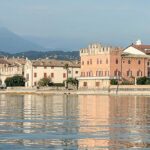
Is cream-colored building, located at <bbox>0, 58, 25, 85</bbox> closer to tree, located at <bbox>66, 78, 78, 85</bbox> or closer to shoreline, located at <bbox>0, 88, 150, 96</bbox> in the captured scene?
tree, located at <bbox>66, 78, 78, 85</bbox>

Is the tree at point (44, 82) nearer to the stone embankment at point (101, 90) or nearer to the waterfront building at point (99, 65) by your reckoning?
the stone embankment at point (101, 90)

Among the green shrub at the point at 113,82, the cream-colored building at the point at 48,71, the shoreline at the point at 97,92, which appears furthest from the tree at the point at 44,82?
the green shrub at the point at 113,82

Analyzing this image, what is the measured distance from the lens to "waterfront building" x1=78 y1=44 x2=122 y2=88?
12200 cm

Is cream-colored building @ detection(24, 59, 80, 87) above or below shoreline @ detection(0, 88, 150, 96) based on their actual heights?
above

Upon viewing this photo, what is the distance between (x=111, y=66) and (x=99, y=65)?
12.7 ft

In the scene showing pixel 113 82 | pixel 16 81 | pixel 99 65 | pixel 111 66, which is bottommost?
pixel 113 82

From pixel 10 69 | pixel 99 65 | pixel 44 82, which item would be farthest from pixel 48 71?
pixel 10 69

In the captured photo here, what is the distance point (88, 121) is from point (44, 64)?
10460cm

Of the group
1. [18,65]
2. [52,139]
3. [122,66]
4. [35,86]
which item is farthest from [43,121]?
[18,65]

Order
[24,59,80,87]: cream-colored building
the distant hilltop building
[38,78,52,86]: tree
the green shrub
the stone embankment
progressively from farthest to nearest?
1. [24,59,80,87]: cream-colored building
2. [38,78,52,86]: tree
3. the distant hilltop building
4. the green shrub
5. the stone embankment

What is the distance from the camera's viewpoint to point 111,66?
122000mm

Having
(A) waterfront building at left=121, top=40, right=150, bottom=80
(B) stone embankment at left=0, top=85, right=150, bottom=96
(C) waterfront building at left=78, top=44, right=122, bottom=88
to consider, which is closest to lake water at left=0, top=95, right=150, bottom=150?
(B) stone embankment at left=0, top=85, right=150, bottom=96

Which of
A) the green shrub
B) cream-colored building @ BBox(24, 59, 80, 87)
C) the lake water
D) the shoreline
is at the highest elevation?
cream-colored building @ BBox(24, 59, 80, 87)

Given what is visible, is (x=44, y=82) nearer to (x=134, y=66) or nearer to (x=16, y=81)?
(x=16, y=81)
